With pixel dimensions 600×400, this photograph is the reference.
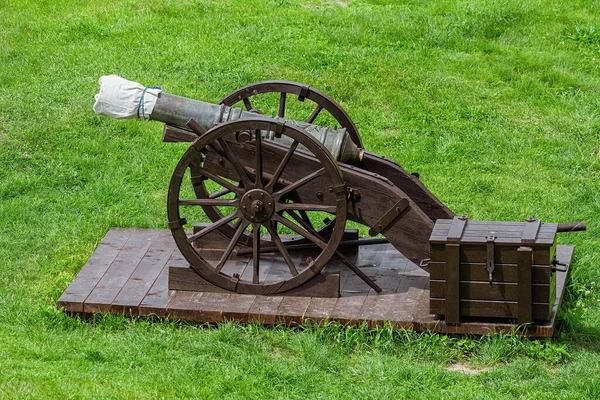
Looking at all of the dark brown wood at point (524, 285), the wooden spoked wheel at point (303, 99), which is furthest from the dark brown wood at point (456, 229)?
the wooden spoked wheel at point (303, 99)

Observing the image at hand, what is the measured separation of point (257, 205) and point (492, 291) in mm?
1657

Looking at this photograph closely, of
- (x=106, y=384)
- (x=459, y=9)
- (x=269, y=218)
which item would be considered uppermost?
(x=459, y=9)

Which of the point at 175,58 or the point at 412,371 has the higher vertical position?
the point at 175,58

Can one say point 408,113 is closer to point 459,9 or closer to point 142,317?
point 459,9

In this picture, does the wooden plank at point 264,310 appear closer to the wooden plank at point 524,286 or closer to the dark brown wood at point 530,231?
the wooden plank at point 524,286

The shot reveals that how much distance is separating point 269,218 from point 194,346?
999 millimetres

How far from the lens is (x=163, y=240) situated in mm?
9672

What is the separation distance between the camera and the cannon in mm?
8312

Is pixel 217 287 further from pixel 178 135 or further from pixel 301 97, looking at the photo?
pixel 301 97

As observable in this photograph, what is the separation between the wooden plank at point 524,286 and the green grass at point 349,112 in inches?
6.6

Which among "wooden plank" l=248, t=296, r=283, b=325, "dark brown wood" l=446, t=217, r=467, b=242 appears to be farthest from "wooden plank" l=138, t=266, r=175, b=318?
"dark brown wood" l=446, t=217, r=467, b=242

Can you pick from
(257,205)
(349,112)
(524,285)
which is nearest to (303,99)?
(257,205)

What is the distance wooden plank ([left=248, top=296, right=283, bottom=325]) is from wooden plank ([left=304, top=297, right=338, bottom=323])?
220mm

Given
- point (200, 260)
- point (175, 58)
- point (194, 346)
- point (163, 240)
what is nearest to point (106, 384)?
point (194, 346)
